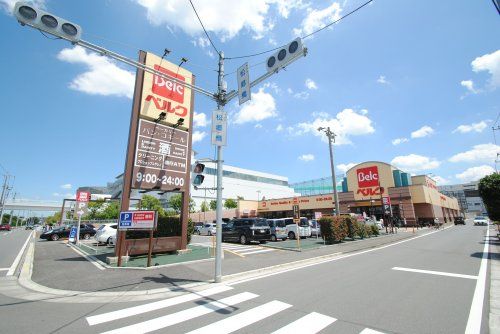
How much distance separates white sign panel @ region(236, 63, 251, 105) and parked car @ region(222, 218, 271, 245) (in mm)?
12203

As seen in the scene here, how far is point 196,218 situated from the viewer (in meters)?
56.4

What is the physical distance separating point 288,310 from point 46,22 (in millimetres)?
7733

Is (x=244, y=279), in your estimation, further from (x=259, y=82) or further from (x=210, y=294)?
(x=259, y=82)

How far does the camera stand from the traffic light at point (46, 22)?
4.92 m

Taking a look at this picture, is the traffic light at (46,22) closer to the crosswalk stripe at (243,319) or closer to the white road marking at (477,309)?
the crosswalk stripe at (243,319)

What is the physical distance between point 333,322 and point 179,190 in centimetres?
1000

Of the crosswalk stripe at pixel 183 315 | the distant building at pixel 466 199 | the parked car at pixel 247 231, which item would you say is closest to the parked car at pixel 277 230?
the parked car at pixel 247 231

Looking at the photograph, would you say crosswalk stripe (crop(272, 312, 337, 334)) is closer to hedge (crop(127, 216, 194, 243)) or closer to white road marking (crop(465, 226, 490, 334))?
white road marking (crop(465, 226, 490, 334))

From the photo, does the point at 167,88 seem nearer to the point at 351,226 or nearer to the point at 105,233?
the point at 105,233

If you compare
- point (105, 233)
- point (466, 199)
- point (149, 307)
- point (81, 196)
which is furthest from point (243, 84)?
point (466, 199)

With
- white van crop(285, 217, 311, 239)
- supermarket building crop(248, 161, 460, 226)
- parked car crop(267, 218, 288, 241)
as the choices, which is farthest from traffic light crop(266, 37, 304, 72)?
supermarket building crop(248, 161, 460, 226)

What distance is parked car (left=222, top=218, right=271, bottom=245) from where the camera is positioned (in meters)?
18.4

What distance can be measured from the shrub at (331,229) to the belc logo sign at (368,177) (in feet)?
87.8

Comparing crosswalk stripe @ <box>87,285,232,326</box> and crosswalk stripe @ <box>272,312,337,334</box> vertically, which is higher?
crosswalk stripe @ <box>272,312,337,334</box>
